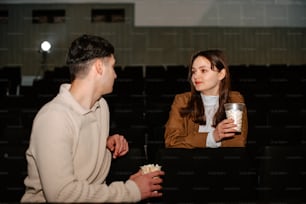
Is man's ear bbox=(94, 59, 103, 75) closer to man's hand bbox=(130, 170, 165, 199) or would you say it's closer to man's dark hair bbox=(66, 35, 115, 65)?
man's dark hair bbox=(66, 35, 115, 65)

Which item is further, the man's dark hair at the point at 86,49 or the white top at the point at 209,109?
the white top at the point at 209,109

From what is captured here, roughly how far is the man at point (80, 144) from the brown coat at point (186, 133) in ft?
0.86

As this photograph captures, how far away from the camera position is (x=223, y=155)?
→ 806mm

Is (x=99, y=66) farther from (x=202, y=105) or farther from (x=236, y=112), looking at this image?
(x=202, y=105)

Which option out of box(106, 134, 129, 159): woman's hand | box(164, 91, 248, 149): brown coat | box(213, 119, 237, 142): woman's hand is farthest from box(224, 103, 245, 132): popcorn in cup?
box(106, 134, 129, 159): woman's hand

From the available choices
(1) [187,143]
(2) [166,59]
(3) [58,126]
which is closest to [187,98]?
(1) [187,143]

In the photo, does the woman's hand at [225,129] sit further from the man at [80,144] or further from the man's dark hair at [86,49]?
the man's dark hair at [86,49]

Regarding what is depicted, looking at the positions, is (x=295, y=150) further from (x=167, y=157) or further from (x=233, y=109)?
(x=167, y=157)

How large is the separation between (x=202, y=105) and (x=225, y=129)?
0.22 meters

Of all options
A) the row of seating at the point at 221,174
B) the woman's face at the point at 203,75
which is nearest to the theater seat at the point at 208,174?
the row of seating at the point at 221,174

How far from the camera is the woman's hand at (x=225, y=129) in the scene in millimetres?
779

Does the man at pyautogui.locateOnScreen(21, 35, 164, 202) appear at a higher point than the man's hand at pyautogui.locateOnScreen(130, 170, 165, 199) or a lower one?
higher

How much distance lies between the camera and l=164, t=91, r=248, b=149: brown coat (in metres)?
0.91

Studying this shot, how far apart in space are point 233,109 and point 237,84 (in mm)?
1370
